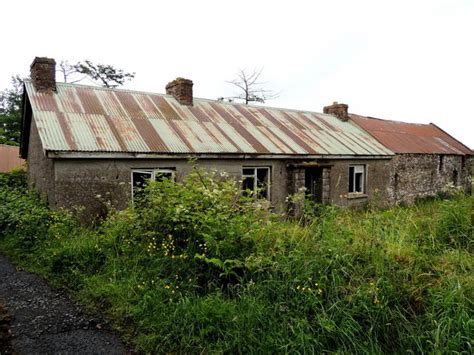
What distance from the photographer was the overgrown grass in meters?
3.48

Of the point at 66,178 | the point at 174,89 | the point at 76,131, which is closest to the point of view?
the point at 66,178

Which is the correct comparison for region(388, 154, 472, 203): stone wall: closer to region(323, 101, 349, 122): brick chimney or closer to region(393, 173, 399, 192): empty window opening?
region(393, 173, 399, 192): empty window opening

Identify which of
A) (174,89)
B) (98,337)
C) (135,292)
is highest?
(174,89)

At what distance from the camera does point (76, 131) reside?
9.74 m

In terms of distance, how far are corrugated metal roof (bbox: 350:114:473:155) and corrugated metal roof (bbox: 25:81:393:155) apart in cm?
199

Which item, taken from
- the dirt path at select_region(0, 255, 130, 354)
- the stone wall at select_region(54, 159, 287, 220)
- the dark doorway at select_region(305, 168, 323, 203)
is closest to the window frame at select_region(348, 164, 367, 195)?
the dark doorway at select_region(305, 168, 323, 203)

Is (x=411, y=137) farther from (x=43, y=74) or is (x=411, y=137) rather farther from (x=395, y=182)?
(x=43, y=74)

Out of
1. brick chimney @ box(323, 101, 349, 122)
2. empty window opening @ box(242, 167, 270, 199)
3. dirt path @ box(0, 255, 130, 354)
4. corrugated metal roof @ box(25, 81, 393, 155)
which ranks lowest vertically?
dirt path @ box(0, 255, 130, 354)

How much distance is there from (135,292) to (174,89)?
1110cm

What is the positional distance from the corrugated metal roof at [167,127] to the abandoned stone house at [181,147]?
0.13 feet

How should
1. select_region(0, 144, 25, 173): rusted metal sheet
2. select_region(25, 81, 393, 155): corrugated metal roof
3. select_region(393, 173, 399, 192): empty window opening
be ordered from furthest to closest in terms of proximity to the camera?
select_region(0, 144, 25, 173): rusted metal sheet < select_region(393, 173, 399, 192): empty window opening < select_region(25, 81, 393, 155): corrugated metal roof

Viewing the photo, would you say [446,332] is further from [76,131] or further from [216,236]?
[76,131]

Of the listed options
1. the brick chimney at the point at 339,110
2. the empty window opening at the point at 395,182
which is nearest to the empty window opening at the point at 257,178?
the empty window opening at the point at 395,182

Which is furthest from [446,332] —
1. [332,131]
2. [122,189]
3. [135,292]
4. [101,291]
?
[332,131]
